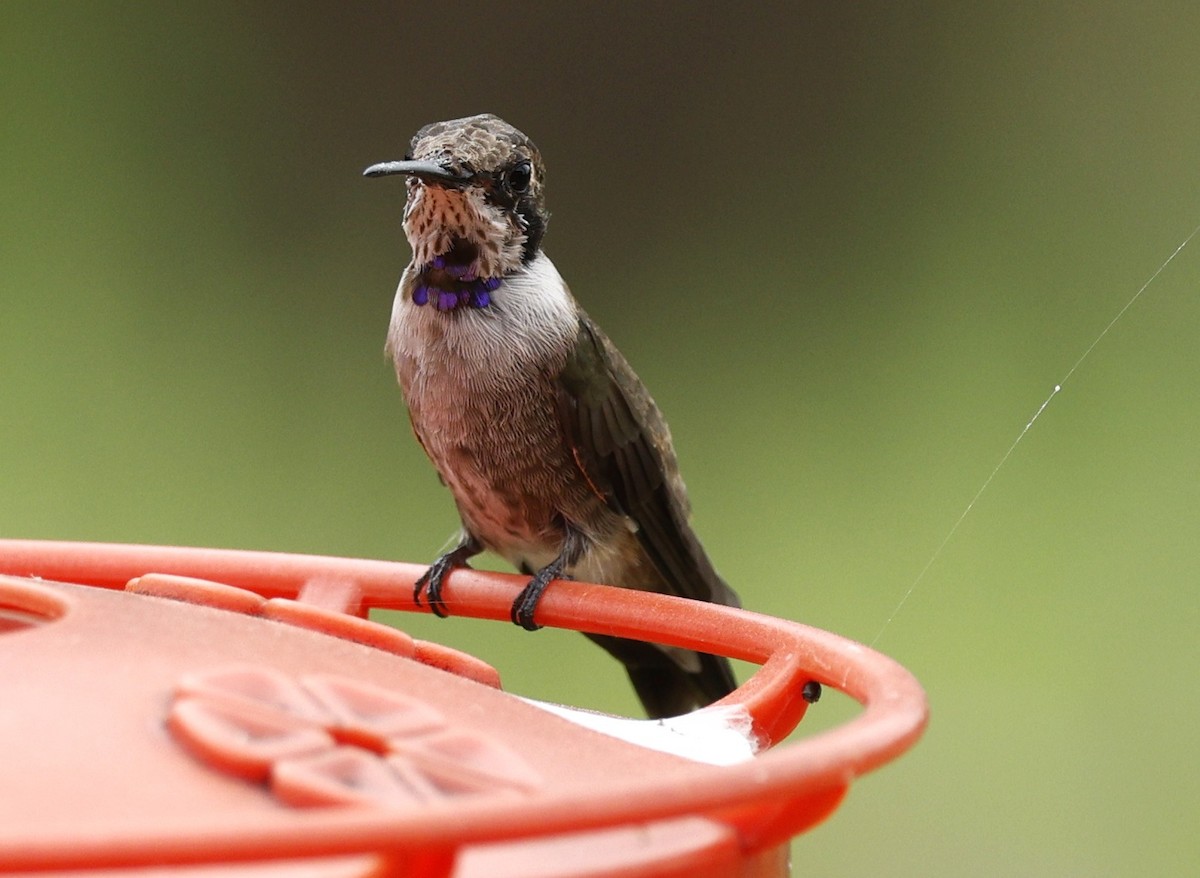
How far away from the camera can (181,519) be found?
14.1 feet

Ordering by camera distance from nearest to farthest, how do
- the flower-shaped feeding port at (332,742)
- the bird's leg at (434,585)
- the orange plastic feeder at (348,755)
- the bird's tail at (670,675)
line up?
1. the orange plastic feeder at (348,755)
2. the flower-shaped feeding port at (332,742)
3. the bird's leg at (434,585)
4. the bird's tail at (670,675)

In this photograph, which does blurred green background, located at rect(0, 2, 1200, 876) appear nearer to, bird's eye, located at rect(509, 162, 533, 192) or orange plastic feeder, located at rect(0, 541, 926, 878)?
bird's eye, located at rect(509, 162, 533, 192)

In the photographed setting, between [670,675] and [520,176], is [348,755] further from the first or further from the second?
[670,675]

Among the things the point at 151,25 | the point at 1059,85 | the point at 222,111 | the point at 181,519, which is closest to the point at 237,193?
the point at 222,111

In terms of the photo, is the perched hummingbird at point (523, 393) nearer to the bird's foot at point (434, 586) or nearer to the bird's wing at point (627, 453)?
the bird's wing at point (627, 453)

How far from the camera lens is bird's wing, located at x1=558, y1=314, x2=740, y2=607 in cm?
246

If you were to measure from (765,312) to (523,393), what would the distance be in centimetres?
178

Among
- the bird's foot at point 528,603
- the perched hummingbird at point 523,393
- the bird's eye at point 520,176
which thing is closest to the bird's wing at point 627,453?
the perched hummingbird at point 523,393

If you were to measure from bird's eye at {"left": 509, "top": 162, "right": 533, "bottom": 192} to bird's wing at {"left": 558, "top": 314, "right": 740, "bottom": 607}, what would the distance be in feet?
0.83

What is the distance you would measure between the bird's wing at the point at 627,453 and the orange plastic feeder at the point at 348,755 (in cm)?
117

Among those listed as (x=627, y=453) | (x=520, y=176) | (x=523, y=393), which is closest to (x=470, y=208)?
(x=520, y=176)

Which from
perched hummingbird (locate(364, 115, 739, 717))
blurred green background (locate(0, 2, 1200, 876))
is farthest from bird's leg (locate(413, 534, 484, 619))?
blurred green background (locate(0, 2, 1200, 876))

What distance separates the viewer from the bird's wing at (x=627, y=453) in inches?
96.7

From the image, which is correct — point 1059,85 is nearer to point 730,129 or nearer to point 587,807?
point 730,129
